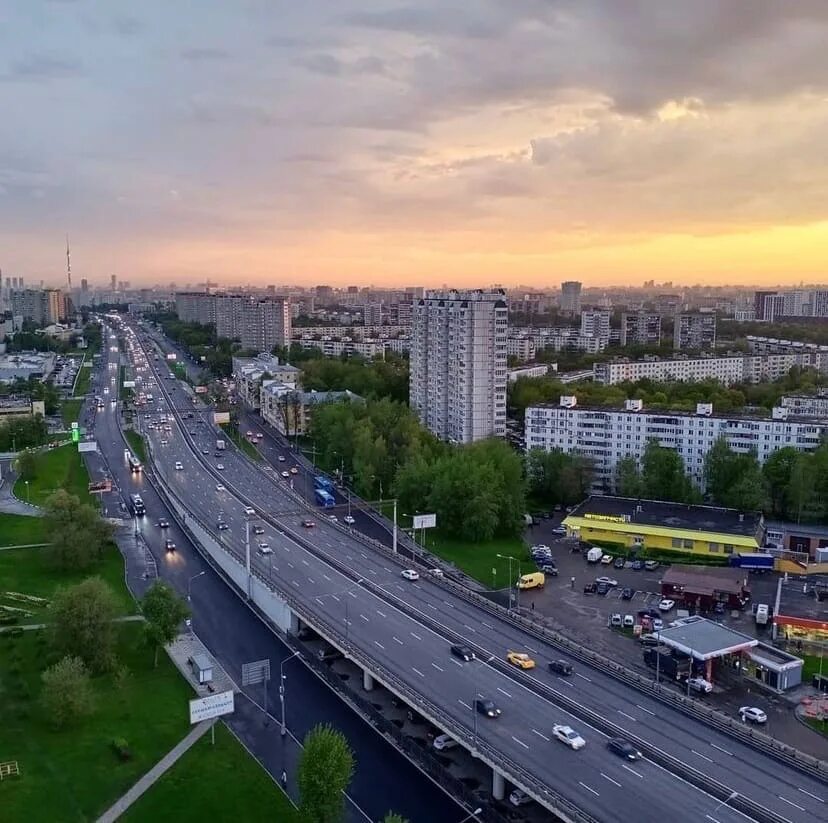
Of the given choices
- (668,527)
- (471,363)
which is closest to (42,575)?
(668,527)

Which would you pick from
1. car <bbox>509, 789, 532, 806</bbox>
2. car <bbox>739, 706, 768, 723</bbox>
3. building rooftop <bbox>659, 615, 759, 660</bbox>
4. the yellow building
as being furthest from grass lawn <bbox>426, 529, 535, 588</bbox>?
car <bbox>509, 789, 532, 806</bbox>

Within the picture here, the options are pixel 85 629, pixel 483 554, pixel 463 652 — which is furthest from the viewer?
pixel 483 554

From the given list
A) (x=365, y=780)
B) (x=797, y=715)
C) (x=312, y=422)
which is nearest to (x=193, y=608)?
(x=365, y=780)

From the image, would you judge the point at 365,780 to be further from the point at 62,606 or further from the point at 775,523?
the point at 775,523

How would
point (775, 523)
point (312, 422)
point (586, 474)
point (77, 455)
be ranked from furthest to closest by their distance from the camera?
point (312, 422), point (77, 455), point (586, 474), point (775, 523)

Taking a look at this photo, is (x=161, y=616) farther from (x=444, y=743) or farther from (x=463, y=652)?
(x=444, y=743)

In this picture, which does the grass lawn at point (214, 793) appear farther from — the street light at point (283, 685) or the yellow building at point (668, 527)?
the yellow building at point (668, 527)

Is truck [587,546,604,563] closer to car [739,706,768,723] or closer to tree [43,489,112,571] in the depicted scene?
car [739,706,768,723]
